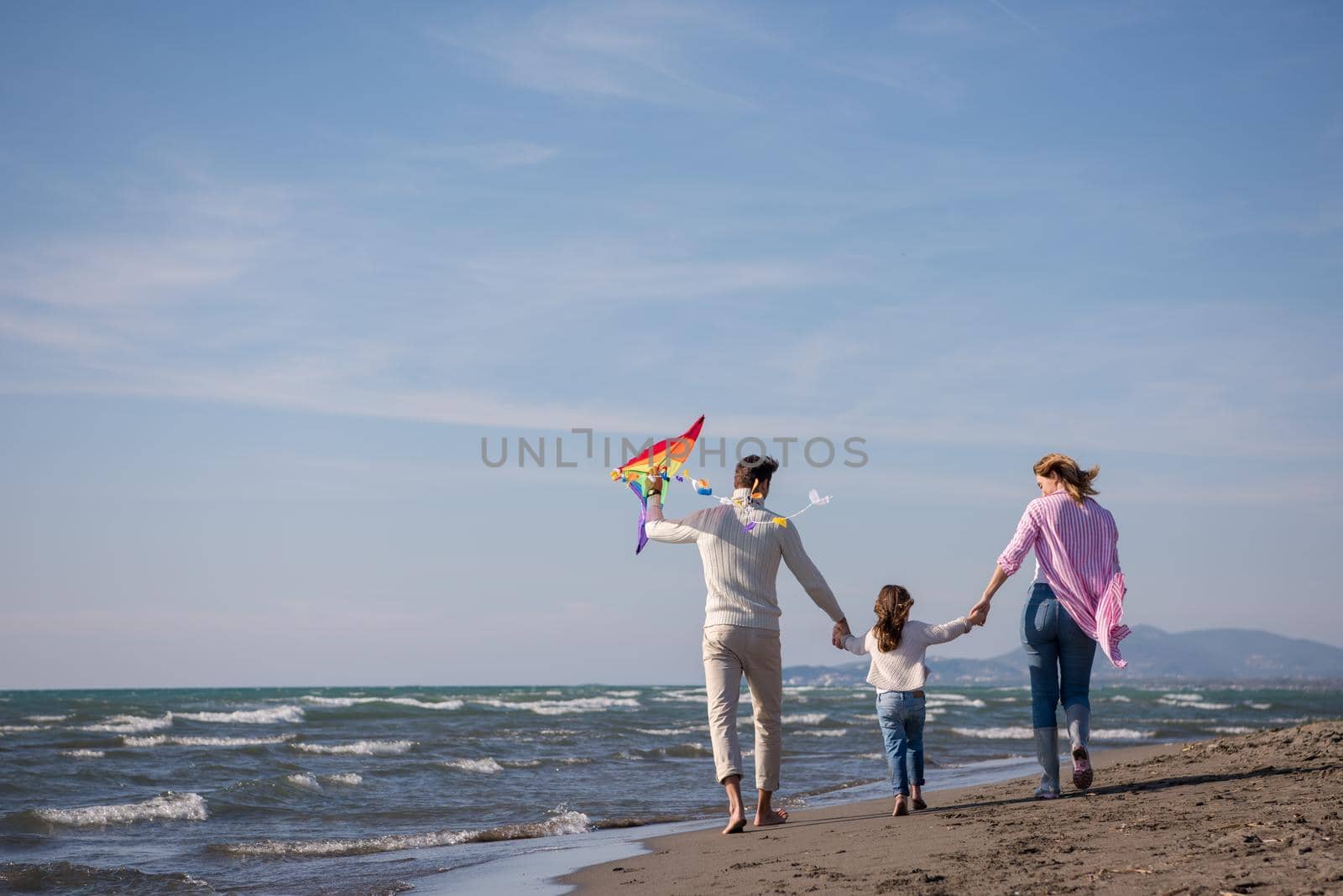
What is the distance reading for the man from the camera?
539 cm

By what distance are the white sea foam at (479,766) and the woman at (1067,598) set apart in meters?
7.08

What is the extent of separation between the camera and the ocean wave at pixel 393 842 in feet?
22.5

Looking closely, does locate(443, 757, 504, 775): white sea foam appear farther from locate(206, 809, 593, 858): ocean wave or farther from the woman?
the woman

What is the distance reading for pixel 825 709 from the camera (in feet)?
85.6

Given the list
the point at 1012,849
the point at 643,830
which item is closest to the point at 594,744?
the point at 643,830

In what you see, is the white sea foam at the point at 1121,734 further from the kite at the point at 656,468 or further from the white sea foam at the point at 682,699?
the white sea foam at the point at 682,699

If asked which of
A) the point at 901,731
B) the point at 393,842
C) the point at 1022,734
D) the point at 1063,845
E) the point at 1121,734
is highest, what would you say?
the point at 901,731

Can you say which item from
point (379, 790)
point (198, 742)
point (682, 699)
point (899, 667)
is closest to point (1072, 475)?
point (899, 667)

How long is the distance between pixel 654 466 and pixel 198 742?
39.8 ft

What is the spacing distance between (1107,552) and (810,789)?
460cm

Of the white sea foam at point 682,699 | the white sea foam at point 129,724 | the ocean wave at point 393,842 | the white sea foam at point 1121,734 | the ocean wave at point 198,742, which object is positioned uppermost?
the ocean wave at point 393,842

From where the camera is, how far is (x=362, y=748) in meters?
14.4

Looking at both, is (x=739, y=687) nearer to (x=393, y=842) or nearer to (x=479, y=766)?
(x=393, y=842)

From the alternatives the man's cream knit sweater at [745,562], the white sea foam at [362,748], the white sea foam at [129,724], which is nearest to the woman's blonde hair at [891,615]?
the man's cream knit sweater at [745,562]
